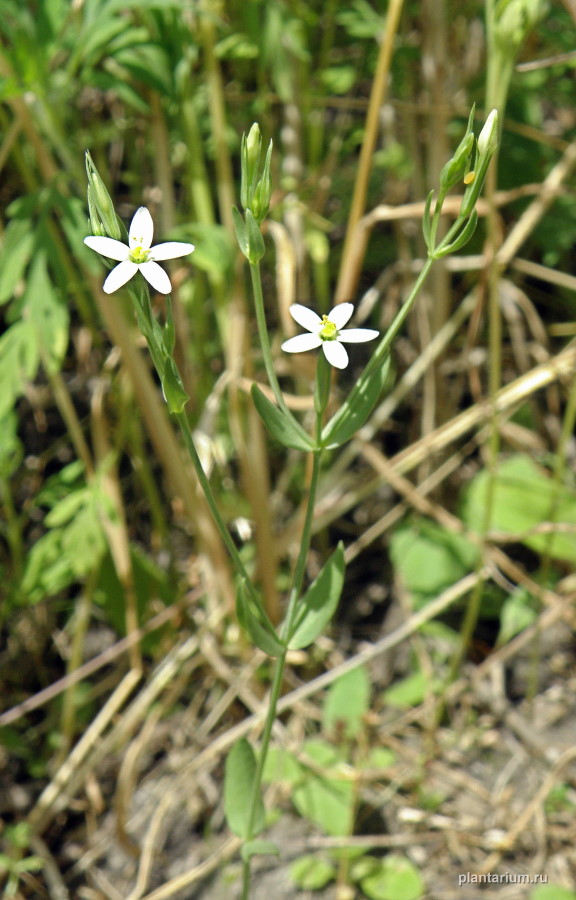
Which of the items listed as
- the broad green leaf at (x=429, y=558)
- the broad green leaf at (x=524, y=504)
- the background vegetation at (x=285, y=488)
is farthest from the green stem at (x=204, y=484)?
the broad green leaf at (x=524, y=504)

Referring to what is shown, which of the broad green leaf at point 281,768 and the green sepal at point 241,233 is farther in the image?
the broad green leaf at point 281,768

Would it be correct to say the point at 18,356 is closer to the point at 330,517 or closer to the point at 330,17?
the point at 330,517

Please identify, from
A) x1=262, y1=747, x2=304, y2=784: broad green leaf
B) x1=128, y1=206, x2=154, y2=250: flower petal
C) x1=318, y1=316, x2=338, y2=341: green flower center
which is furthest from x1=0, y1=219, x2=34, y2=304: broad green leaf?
x1=262, y1=747, x2=304, y2=784: broad green leaf

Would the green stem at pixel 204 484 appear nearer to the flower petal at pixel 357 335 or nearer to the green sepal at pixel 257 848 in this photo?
the flower petal at pixel 357 335

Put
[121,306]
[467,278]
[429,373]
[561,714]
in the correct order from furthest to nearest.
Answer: [467,278], [429,373], [561,714], [121,306]

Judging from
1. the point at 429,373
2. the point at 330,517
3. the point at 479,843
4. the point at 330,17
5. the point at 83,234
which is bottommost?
the point at 479,843

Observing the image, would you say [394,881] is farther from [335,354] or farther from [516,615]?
[335,354]

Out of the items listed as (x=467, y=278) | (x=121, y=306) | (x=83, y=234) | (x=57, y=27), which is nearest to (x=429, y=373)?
(x=467, y=278)
